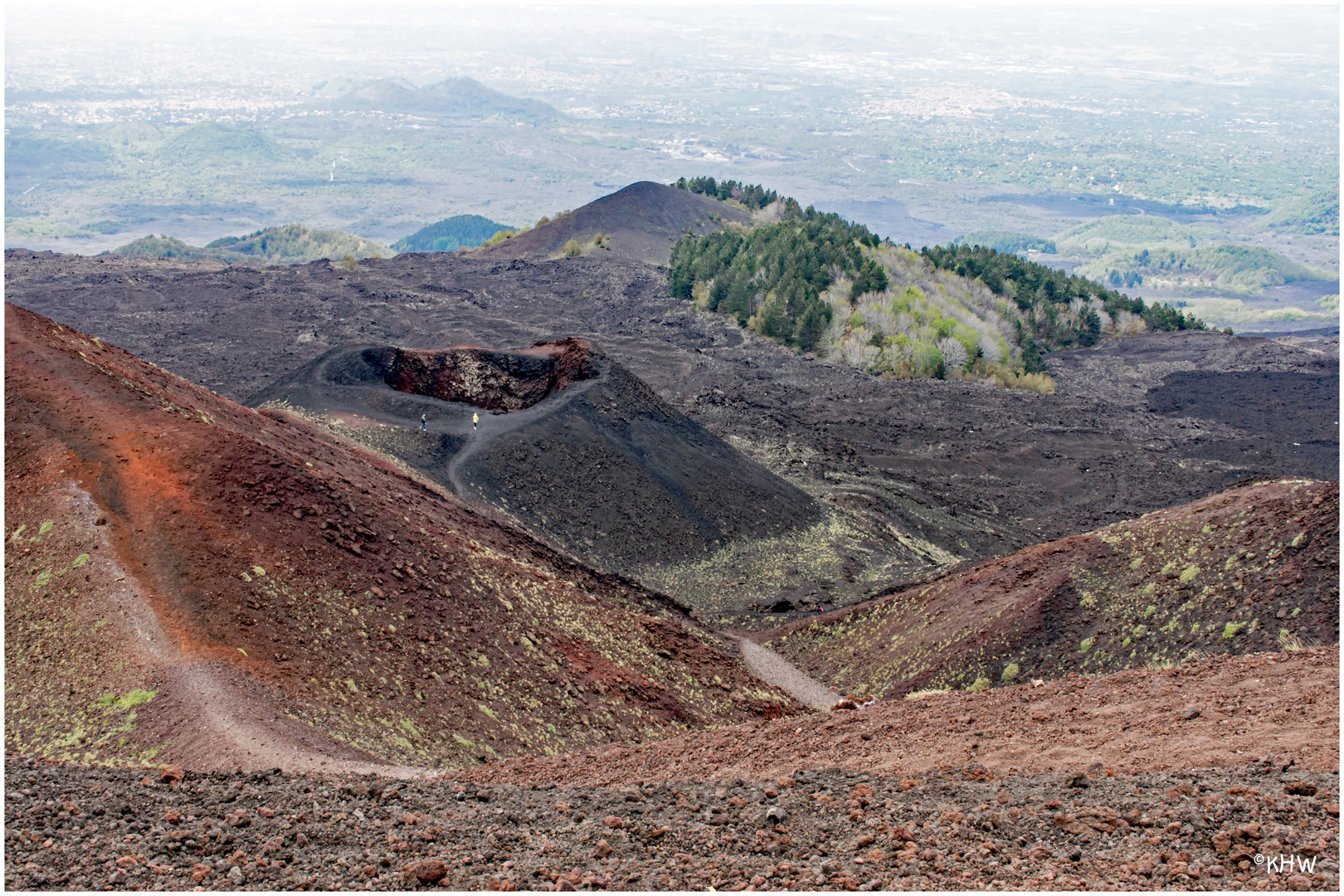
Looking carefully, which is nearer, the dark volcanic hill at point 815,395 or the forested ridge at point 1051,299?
the dark volcanic hill at point 815,395

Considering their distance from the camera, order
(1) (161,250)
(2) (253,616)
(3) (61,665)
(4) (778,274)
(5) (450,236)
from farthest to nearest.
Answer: (5) (450,236), (1) (161,250), (4) (778,274), (2) (253,616), (3) (61,665)

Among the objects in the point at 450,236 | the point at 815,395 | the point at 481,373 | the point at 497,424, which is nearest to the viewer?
the point at 497,424

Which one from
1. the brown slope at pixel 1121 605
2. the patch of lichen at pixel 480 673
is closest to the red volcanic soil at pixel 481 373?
the brown slope at pixel 1121 605

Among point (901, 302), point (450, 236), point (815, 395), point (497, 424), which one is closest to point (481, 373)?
point (497, 424)

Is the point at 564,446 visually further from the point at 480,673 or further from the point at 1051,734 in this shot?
the point at 1051,734

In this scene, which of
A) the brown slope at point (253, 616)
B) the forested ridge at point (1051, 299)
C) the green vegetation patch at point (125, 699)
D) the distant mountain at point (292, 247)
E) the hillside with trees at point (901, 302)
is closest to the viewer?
the green vegetation patch at point (125, 699)

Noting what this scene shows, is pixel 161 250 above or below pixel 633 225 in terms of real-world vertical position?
below

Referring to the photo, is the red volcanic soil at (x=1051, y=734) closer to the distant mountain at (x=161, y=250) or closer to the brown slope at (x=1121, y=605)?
the brown slope at (x=1121, y=605)
